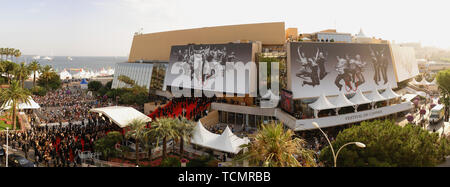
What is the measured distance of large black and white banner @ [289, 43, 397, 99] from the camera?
1479 inches

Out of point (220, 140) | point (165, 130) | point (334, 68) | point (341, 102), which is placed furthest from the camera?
point (334, 68)

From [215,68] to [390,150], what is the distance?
1161 inches

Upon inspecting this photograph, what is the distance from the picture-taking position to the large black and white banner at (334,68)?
37.6 m

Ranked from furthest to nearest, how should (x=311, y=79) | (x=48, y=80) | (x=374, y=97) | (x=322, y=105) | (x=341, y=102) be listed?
(x=48, y=80) → (x=374, y=97) → (x=311, y=79) → (x=341, y=102) → (x=322, y=105)

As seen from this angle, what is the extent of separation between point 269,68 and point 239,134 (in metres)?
10.7

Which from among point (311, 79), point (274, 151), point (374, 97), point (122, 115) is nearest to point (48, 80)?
point (122, 115)

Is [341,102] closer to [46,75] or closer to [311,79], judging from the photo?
[311,79]

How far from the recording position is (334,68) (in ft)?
131

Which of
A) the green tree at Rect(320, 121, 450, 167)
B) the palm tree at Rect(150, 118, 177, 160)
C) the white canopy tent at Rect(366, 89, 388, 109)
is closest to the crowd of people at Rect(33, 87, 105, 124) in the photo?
A: the palm tree at Rect(150, 118, 177, 160)

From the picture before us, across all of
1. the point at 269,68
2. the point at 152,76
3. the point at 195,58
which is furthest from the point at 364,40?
the point at 152,76

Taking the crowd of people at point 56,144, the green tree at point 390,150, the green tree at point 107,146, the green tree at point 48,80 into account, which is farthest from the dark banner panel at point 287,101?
the green tree at point 48,80

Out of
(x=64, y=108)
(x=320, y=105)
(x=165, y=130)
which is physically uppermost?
(x=320, y=105)

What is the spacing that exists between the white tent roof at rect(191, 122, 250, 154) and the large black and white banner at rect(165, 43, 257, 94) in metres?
15.3

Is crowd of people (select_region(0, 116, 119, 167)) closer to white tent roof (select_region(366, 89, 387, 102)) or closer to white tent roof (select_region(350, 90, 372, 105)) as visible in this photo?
white tent roof (select_region(350, 90, 372, 105))
